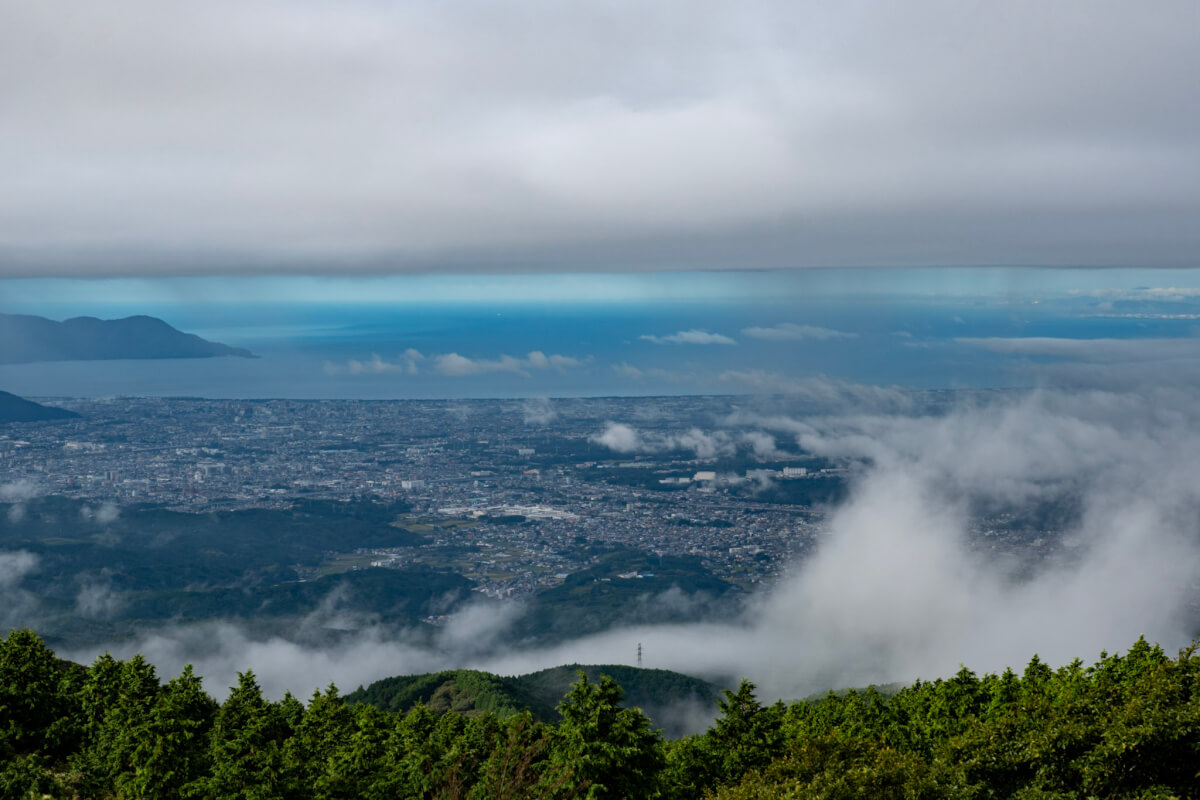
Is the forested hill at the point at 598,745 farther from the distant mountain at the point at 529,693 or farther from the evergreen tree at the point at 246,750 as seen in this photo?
the distant mountain at the point at 529,693

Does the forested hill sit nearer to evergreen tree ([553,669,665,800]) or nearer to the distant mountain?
evergreen tree ([553,669,665,800])

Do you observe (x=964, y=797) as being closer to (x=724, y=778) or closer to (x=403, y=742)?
(x=724, y=778)

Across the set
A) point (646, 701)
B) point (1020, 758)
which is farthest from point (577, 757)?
point (646, 701)

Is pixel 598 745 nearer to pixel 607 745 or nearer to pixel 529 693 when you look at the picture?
pixel 607 745

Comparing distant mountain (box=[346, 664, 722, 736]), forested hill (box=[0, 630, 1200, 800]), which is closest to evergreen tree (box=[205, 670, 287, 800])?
forested hill (box=[0, 630, 1200, 800])

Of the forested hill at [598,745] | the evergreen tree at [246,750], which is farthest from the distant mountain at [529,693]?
the forested hill at [598,745]
